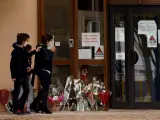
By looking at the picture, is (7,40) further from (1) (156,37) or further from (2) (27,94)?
(1) (156,37)

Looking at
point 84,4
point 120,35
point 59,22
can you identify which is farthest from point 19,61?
point 120,35

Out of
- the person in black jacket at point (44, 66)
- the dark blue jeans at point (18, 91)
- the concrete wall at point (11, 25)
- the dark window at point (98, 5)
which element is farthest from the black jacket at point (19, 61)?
the dark window at point (98, 5)

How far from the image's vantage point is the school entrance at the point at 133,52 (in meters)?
10.9

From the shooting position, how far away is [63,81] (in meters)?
11.0

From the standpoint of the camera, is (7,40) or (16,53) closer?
(16,53)

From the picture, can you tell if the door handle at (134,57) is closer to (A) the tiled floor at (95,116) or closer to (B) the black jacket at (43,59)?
(A) the tiled floor at (95,116)

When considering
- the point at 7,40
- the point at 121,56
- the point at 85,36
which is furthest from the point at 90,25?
the point at 7,40

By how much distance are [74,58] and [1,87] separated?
202 cm

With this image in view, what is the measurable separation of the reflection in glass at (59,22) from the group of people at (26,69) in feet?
3.40

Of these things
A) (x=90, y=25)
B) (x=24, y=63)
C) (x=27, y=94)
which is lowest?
(x=27, y=94)

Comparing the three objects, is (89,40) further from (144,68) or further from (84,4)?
(144,68)

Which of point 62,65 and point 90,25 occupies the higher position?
point 90,25

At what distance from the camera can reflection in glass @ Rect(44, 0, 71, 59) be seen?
10961 mm

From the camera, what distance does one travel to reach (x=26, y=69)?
31.9 ft
